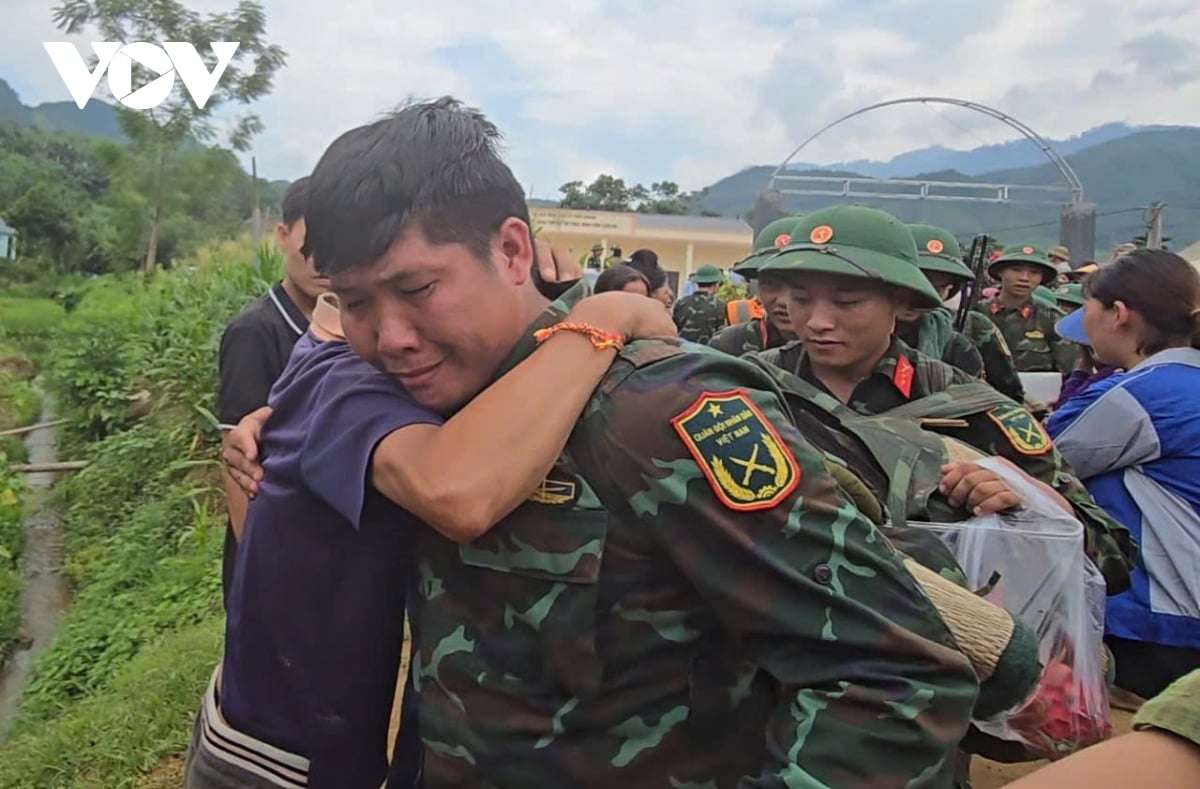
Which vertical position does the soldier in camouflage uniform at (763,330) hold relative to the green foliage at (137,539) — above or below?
above

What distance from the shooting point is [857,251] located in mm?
2246

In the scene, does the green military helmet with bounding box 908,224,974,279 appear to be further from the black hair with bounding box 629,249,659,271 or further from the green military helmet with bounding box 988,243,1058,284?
the black hair with bounding box 629,249,659,271

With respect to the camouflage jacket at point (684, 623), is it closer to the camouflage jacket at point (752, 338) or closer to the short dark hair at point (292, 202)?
the short dark hair at point (292, 202)

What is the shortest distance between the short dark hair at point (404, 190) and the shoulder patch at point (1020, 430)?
4.21 feet

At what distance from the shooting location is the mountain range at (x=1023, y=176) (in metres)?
17.9

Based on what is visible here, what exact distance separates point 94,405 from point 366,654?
1061cm

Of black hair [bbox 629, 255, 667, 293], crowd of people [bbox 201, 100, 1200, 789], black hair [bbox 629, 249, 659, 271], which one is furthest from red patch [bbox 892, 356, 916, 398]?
black hair [bbox 629, 249, 659, 271]

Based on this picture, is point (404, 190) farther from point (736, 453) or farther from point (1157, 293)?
point (1157, 293)

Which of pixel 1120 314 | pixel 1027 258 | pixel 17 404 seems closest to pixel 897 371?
pixel 1120 314

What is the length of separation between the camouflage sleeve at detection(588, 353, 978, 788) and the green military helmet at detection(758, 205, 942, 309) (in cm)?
117

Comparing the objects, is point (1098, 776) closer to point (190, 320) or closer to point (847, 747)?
point (847, 747)

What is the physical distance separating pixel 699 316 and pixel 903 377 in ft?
19.5

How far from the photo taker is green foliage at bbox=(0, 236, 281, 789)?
4246 millimetres

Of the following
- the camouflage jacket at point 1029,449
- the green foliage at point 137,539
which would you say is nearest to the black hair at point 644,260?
the green foliage at point 137,539
